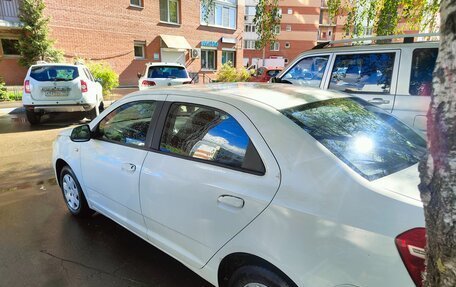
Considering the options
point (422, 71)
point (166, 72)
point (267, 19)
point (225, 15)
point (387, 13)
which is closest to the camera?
point (422, 71)

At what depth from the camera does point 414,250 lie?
1.40 meters

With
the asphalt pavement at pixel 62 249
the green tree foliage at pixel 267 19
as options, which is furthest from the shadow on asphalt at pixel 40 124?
the green tree foliage at pixel 267 19

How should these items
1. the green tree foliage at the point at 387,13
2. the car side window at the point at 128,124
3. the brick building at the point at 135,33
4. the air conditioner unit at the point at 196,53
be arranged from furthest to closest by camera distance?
the air conditioner unit at the point at 196,53, the brick building at the point at 135,33, the green tree foliage at the point at 387,13, the car side window at the point at 128,124

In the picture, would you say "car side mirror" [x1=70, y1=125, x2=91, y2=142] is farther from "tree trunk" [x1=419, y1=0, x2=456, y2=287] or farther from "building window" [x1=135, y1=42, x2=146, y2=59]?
"building window" [x1=135, y1=42, x2=146, y2=59]

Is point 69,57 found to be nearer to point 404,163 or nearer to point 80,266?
point 80,266

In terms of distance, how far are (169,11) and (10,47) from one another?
10.2 meters

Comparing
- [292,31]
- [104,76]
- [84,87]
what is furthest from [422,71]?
[292,31]

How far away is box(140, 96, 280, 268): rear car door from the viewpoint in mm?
1916

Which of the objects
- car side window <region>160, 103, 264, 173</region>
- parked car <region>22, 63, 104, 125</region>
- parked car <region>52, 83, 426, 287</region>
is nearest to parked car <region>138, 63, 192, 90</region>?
parked car <region>22, 63, 104, 125</region>

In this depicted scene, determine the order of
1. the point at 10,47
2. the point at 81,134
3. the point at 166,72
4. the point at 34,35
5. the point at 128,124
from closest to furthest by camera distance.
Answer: the point at 128,124 → the point at 81,134 → the point at 166,72 → the point at 34,35 → the point at 10,47

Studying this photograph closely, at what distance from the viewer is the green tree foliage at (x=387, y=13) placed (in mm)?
6660

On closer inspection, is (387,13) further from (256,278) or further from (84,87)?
(84,87)

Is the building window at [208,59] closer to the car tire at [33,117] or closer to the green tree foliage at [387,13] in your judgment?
the car tire at [33,117]

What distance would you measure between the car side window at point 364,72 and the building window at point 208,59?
21.7 meters
